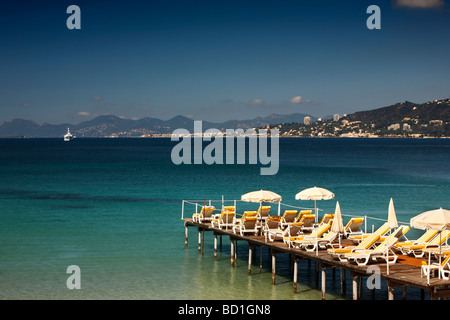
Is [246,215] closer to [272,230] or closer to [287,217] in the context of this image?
[272,230]

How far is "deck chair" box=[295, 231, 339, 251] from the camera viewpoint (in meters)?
21.0

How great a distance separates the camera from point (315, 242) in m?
21.0

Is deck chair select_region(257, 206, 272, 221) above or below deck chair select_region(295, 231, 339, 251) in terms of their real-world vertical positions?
above

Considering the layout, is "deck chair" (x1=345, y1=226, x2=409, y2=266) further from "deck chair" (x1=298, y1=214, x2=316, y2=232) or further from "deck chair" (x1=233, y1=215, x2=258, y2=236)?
"deck chair" (x1=233, y1=215, x2=258, y2=236)

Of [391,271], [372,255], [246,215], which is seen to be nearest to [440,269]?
[391,271]

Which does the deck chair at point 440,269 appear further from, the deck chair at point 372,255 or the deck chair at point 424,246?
the deck chair at point 424,246

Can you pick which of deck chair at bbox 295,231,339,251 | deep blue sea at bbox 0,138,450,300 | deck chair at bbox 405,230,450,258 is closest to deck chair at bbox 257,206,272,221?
deep blue sea at bbox 0,138,450,300

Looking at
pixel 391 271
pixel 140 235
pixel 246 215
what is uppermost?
pixel 246 215

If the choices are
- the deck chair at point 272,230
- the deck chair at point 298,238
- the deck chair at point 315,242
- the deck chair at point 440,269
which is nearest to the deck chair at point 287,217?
the deck chair at point 272,230

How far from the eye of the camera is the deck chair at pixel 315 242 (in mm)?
21016

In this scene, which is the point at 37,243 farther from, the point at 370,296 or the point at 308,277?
the point at 370,296

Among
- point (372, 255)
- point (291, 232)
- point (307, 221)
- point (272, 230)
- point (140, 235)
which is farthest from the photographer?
point (140, 235)

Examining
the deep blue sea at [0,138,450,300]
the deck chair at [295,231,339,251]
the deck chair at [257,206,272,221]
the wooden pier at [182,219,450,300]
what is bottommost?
the deep blue sea at [0,138,450,300]
